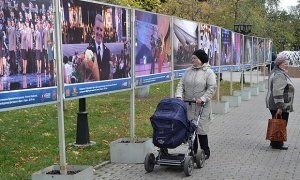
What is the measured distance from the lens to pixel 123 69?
768 cm

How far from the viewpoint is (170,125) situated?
22.8ft

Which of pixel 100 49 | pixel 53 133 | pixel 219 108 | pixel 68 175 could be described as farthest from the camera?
pixel 219 108

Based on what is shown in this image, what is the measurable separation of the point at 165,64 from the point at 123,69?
208cm

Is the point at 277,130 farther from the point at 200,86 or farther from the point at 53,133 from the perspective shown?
the point at 53,133

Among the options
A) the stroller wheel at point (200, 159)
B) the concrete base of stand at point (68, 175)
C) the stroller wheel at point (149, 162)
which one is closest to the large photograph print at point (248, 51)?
the stroller wheel at point (200, 159)

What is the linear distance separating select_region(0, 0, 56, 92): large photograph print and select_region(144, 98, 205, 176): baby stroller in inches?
76.4

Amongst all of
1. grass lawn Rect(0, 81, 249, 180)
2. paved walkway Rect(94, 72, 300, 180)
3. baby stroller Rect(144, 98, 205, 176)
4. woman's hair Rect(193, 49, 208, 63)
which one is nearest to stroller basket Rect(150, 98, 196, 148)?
baby stroller Rect(144, 98, 205, 176)

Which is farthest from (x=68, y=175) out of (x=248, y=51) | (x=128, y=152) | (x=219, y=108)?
(x=248, y=51)

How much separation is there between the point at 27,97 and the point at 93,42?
5.71 ft

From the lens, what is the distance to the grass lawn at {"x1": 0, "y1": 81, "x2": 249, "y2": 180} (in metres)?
8.16

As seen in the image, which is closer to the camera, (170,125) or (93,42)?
(93,42)

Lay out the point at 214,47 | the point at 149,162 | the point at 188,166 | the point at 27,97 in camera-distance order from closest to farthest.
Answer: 1. the point at 27,97
2. the point at 188,166
3. the point at 149,162
4. the point at 214,47

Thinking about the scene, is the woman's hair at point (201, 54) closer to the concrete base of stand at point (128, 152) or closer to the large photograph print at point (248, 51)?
the concrete base of stand at point (128, 152)

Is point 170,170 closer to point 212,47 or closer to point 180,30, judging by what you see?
point 180,30
